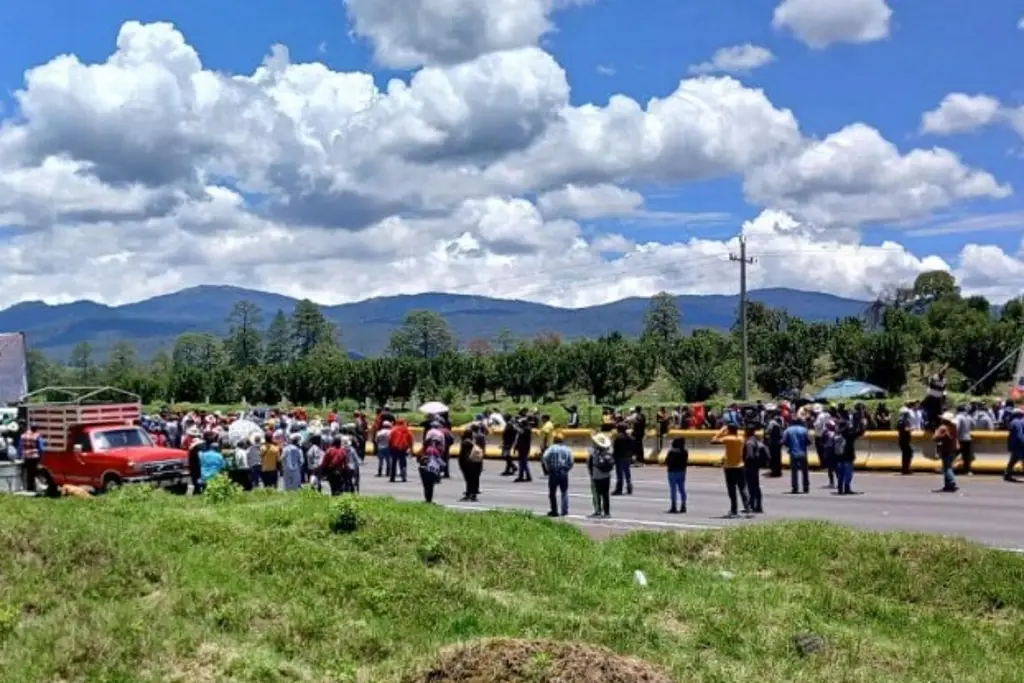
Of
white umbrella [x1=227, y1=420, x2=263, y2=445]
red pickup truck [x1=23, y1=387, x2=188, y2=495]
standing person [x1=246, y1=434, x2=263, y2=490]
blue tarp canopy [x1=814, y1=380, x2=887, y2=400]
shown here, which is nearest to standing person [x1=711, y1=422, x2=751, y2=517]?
standing person [x1=246, y1=434, x2=263, y2=490]

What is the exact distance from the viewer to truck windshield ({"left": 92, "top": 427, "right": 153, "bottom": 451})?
81.1ft

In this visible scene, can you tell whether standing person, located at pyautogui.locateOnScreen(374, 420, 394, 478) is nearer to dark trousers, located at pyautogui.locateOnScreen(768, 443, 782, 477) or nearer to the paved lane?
the paved lane

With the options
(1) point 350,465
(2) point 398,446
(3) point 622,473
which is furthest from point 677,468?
(2) point 398,446

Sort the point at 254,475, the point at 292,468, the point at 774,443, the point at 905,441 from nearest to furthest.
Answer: the point at 292,468 < the point at 254,475 < the point at 774,443 < the point at 905,441

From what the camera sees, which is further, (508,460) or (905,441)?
(508,460)

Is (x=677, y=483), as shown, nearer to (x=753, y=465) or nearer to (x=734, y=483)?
(x=734, y=483)

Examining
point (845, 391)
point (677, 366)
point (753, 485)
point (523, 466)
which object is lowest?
point (523, 466)

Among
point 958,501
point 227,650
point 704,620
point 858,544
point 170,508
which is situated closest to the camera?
point 227,650

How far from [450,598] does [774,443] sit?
17.5 m

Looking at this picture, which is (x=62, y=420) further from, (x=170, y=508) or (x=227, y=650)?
(x=227, y=650)

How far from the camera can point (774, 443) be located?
27172 mm

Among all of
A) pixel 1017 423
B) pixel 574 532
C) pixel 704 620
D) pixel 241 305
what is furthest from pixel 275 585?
pixel 241 305

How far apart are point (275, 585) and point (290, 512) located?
124 inches

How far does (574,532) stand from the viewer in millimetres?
15578
